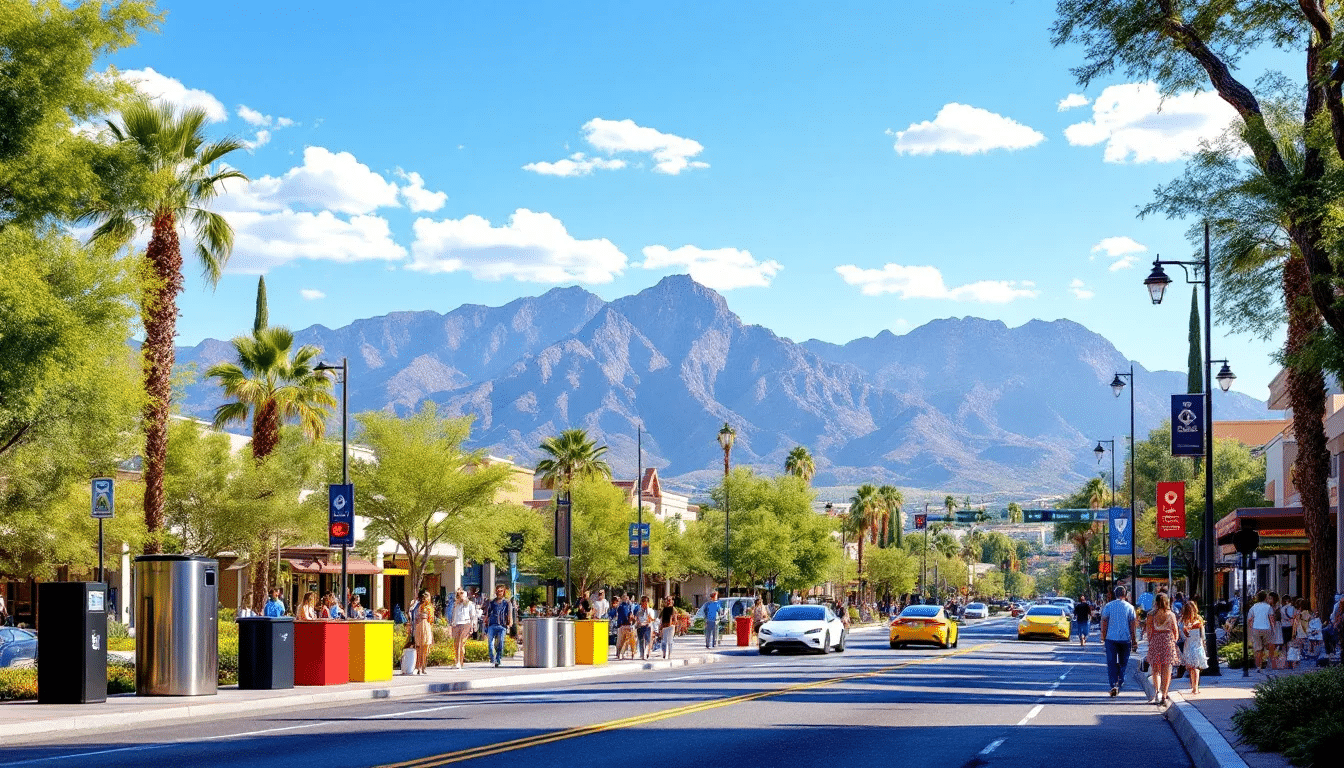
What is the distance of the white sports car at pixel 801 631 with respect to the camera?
4219cm

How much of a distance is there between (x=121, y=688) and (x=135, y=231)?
14.5m

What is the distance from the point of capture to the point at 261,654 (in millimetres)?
24172

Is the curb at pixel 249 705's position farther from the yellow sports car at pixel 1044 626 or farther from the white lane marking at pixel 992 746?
the yellow sports car at pixel 1044 626

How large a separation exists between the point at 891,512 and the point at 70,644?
133495 mm

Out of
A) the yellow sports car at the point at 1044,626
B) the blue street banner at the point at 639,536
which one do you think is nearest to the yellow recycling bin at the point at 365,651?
the blue street banner at the point at 639,536

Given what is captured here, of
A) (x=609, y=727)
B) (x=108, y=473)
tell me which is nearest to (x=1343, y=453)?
(x=609, y=727)

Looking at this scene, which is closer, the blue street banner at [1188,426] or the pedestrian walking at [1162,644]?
the pedestrian walking at [1162,644]

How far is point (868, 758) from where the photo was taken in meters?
14.6

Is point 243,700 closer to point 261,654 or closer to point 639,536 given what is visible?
point 261,654

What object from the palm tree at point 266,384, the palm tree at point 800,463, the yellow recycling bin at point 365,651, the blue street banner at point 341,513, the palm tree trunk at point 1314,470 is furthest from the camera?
the palm tree at point 800,463

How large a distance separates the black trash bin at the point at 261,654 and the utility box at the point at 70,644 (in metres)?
3.41

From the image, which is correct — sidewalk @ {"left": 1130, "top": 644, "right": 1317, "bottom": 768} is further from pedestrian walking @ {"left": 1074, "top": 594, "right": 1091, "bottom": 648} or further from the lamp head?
pedestrian walking @ {"left": 1074, "top": 594, "right": 1091, "bottom": 648}

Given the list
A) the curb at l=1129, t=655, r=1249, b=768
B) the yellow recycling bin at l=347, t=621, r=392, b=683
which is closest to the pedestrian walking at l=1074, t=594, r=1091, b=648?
the curb at l=1129, t=655, r=1249, b=768

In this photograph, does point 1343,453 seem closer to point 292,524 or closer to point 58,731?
point 58,731
